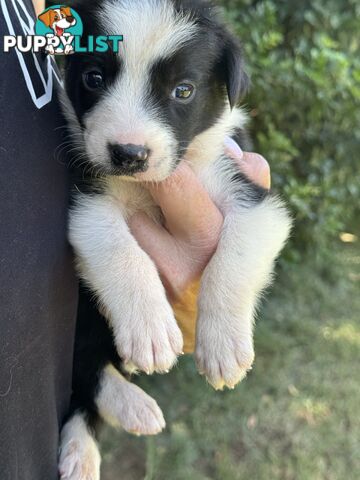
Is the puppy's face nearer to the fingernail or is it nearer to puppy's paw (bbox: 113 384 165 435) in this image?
the fingernail

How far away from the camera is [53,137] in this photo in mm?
1542

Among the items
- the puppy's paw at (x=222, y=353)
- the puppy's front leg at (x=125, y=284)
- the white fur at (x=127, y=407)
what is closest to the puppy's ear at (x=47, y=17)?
the puppy's front leg at (x=125, y=284)

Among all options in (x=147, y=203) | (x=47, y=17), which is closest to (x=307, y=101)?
(x=147, y=203)

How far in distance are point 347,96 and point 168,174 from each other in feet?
8.89

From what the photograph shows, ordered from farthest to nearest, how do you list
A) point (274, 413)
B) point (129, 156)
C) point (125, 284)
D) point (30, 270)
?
point (274, 413) < point (125, 284) < point (129, 156) < point (30, 270)

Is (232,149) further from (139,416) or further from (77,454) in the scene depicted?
(77,454)

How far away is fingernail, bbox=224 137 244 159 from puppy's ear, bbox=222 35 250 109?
211mm

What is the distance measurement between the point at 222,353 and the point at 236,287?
227mm

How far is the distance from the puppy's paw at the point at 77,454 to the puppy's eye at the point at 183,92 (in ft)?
3.87

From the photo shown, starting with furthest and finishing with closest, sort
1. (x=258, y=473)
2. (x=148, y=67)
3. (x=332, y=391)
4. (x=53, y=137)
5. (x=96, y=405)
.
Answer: (x=332, y=391), (x=258, y=473), (x=96, y=405), (x=148, y=67), (x=53, y=137)

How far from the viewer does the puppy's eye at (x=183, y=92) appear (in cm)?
183

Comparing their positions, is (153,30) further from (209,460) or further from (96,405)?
(209,460)

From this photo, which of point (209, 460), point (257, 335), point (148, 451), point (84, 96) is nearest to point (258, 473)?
point (209, 460)

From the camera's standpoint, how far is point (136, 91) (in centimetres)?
171
